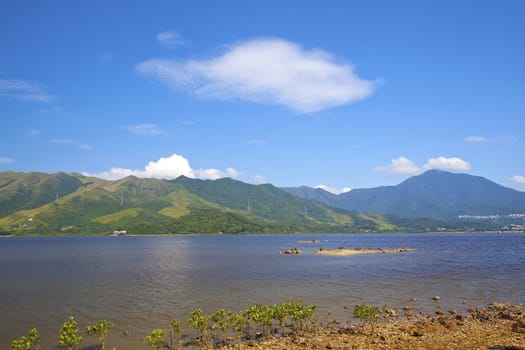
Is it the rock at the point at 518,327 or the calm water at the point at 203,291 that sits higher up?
the rock at the point at 518,327

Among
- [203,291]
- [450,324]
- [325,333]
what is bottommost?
[203,291]

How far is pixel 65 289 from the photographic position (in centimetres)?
8431

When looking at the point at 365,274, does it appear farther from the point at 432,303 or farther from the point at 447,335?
the point at 447,335

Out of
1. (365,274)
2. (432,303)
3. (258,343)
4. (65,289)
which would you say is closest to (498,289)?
(432,303)

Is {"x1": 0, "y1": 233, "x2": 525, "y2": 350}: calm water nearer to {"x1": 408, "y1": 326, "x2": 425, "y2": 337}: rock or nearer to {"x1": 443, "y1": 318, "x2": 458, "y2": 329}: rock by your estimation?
{"x1": 408, "y1": 326, "x2": 425, "y2": 337}: rock

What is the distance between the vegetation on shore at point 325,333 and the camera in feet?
128

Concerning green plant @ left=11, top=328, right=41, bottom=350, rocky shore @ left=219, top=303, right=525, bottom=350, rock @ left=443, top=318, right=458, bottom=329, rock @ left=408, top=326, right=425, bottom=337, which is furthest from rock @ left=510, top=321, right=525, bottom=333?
green plant @ left=11, top=328, right=41, bottom=350

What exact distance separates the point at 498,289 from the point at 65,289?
88453 millimetres

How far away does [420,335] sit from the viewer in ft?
140

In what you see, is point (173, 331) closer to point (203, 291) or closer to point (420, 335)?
point (420, 335)

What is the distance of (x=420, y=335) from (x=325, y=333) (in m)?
10.2

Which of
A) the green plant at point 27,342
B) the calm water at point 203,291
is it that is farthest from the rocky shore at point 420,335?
the green plant at point 27,342

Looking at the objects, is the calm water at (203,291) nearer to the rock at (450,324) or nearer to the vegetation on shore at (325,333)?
the vegetation on shore at (325,333)

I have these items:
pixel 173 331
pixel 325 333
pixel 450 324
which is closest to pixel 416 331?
pixel 450 324
